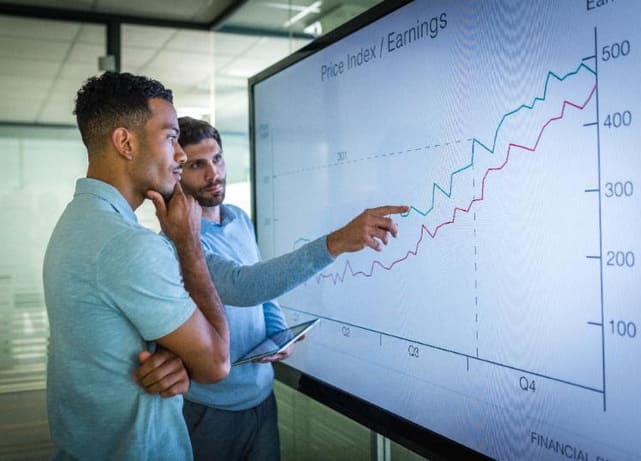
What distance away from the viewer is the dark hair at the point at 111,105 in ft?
4.45

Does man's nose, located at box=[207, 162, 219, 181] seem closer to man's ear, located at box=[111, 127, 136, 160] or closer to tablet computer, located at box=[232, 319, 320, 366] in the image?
tablet computer, located at box=[232, 319, 320, 366]

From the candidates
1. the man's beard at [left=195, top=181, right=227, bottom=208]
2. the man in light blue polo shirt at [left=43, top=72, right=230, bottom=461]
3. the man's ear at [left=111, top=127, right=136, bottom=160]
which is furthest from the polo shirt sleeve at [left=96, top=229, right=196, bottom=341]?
the man's beard at [left=195, top=181, right=227, bottom=208]

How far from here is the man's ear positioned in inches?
53.0

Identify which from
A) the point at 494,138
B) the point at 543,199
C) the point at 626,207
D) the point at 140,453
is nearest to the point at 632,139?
the point at 626,207

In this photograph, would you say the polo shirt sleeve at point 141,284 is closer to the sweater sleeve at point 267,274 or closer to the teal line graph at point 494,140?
the sweater sleeve at point 267,274

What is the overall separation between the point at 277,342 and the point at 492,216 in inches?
31.3

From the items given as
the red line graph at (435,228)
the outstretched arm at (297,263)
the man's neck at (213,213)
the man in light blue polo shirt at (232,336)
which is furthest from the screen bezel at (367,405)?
the man's neck at (213,213)

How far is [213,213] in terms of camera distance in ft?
7.07

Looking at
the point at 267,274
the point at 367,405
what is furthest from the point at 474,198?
the point at 367,405

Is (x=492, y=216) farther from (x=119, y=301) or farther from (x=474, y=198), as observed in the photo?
(x=119, y=301)

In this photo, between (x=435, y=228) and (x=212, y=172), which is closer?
(x=435, y=228)

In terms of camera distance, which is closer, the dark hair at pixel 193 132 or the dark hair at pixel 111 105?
the dark hair at pixel 111 105

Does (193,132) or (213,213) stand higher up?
(193,132)

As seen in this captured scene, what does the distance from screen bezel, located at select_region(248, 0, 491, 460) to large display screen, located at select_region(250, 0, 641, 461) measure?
2 cm
